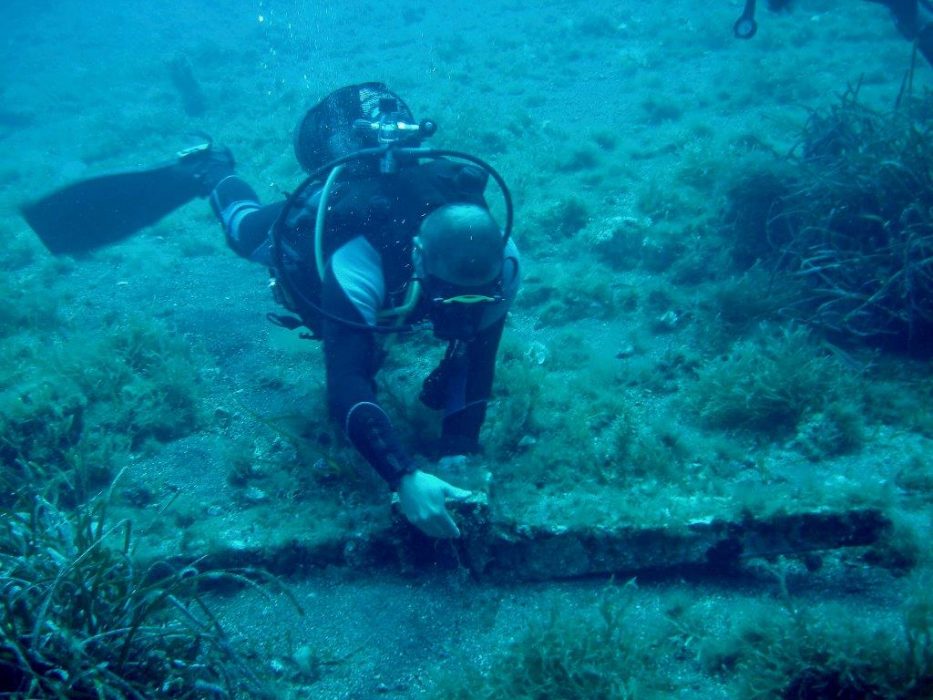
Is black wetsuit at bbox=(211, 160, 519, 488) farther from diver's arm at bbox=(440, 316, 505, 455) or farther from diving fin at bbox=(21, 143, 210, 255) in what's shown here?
diving fin at bbox=(21, 143, 210, 255)

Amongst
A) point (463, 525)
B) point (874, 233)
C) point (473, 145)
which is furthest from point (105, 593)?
point (473, 145)

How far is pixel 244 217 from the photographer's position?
20.3 ft

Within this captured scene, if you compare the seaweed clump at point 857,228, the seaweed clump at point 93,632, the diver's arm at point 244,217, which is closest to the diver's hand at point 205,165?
the diver's arm at point 244,217

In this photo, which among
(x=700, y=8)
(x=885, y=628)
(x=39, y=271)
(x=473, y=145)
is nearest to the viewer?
(x=885, y=628)

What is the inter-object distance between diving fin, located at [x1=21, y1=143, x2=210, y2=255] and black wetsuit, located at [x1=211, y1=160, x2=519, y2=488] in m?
3.64

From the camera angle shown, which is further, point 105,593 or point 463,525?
point 463,525

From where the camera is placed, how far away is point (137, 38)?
97.9ft

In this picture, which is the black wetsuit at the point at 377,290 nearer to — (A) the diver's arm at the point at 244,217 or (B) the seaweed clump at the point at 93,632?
(B) the seaweed clump at the point at 93,632

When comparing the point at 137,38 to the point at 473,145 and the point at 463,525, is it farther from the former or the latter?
the point at 463,525

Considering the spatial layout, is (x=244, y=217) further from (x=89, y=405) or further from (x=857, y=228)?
(x=857, y=228)

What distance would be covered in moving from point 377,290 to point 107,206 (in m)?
5.13

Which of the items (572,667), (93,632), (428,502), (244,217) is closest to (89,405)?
(244,217)

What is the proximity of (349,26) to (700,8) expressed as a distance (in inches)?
631

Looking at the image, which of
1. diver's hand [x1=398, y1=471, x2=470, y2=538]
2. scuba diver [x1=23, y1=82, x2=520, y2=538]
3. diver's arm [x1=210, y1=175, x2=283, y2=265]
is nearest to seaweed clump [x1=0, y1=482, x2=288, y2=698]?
diver's hand [x1=398, y1=471, x2=470, y2=538]
